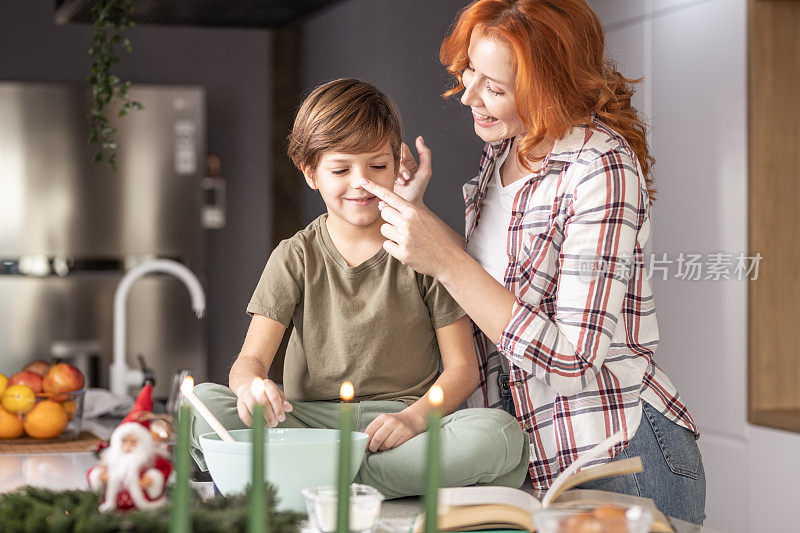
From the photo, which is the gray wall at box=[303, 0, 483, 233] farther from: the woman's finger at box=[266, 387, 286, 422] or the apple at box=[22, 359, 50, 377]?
the woman's finger at box=[266, 387, 286, 422]

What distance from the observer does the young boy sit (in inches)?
51.4

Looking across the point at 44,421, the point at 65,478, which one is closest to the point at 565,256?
the point at 65,478

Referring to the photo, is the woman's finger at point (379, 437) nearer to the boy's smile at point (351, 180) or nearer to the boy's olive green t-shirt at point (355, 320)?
the boy's olive green t-shirt at point (355, 320)

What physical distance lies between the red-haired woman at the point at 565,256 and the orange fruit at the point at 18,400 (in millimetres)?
767

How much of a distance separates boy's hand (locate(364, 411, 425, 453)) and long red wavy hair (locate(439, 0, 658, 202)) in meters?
0.44

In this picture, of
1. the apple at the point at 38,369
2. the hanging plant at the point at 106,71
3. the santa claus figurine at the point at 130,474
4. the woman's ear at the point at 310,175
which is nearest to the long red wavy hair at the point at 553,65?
the woman's ear at the point at 310,175

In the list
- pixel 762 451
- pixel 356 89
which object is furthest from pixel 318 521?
pixel 762 451

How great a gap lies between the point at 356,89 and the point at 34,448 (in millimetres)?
796

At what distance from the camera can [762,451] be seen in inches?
92.8

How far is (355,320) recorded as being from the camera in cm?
132

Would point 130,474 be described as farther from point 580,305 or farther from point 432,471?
point 580,305

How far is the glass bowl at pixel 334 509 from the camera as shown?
76 cm

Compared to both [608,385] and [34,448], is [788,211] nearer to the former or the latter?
[608,385]

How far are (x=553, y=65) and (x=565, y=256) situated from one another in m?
0.26
